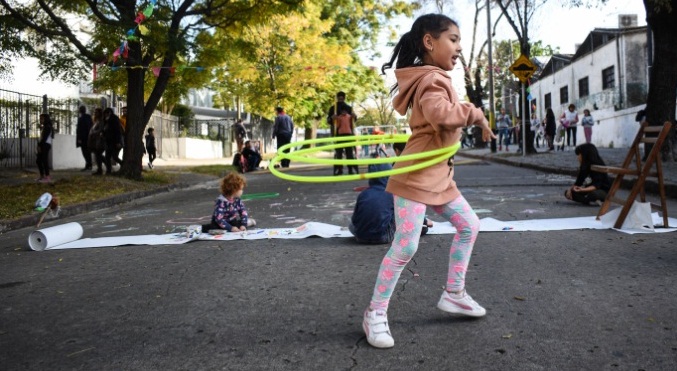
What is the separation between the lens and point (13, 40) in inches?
540

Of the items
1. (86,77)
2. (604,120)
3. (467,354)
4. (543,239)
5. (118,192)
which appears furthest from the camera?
(604,120)

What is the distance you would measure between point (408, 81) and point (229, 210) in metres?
4.50

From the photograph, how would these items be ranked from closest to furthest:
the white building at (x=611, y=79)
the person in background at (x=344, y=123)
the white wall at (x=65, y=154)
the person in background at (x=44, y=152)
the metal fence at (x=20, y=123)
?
the person in background at (x=44, y=152)
the person in background at (x=344, y=123)
the metal fence at (x=20, y=123)
the white wall at (x=65, y=154)
the white building at (x=611, y=79)

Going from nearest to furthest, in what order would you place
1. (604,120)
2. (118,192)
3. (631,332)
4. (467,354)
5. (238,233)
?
(467,354)
(631,332)
(238,233)
(118,192)
(604,120)

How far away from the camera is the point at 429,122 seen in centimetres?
334

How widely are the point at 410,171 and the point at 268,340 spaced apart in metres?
1.21

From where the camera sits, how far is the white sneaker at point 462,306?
369cm

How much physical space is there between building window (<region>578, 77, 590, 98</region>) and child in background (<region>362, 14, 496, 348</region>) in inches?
1550

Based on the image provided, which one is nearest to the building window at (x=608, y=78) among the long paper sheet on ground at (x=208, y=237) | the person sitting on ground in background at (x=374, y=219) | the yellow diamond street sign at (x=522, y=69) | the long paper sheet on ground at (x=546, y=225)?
the yellow diamond street sign at (x=522, y=69)

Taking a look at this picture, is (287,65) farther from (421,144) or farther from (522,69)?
(421,144)

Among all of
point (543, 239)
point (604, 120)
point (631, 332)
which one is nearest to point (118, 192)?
point (543, 239)

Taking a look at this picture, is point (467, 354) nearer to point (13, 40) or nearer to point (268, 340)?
point (268, 340)

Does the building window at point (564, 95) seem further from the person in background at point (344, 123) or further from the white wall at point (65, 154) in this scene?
the white wall at point (65, 154)

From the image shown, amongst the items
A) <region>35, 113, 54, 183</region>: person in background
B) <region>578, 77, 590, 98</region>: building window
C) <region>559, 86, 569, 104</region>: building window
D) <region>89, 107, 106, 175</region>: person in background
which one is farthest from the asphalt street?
<region>559, 86, 569, 104</region>: building window
